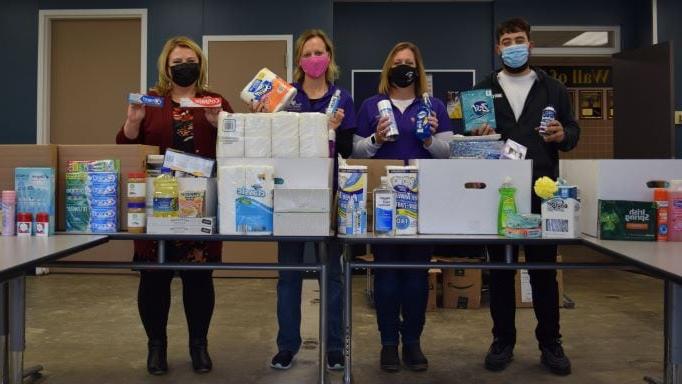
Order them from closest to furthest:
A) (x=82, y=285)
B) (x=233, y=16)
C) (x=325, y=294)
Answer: (x=325, y=294)
(x=82, y=285)
(x=233, y=16)

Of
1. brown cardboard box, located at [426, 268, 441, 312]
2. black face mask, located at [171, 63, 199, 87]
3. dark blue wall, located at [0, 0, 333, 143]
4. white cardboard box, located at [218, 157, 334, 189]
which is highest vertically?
dark blue wall, located at [0, 0, 333, 143]

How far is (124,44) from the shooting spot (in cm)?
593

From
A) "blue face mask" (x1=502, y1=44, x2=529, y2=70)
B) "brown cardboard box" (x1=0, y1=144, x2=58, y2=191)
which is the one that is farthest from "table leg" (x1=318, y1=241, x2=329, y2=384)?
"blue face mask" (x1=502, y1=44, x2=529, y2=70)

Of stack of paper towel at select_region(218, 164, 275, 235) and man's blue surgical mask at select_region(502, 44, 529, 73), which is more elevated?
man's blue surgical mask at select_region(502, 44, 529, 73)

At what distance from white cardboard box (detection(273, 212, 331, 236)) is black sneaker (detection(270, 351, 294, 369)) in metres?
1.02

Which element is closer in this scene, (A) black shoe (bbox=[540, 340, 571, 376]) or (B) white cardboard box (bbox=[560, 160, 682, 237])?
(B) white cardboard box (bbox=[560, 160, 682, 237])

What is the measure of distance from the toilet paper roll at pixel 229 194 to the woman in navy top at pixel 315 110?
1.75 ft

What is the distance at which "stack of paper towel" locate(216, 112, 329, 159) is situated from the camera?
2326mm

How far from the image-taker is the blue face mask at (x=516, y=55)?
276cm

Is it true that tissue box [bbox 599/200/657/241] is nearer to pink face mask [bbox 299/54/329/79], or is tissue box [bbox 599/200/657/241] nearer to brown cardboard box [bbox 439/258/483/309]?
pink face mask [bbox 299/54/329/79]

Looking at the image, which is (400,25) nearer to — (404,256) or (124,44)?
(124,44)

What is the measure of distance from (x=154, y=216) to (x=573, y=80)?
873 centimetres

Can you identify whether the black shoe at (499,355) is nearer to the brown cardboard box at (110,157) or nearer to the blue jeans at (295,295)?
the blue jeans at (295,295)

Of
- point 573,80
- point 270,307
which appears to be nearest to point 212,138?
point 270,307
